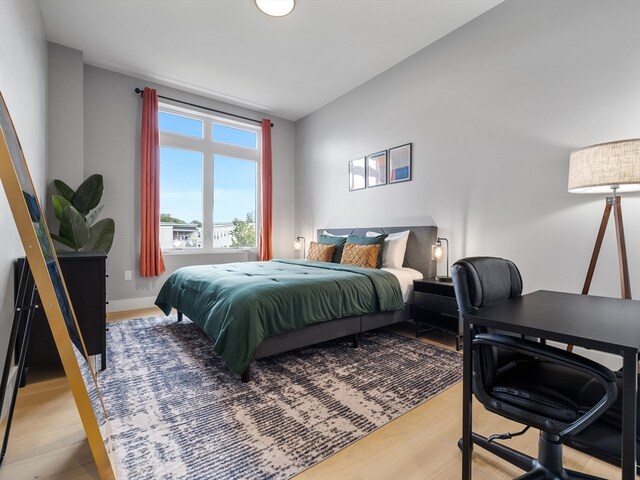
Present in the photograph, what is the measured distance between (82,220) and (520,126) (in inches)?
167

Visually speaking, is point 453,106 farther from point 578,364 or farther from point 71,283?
point 71,283

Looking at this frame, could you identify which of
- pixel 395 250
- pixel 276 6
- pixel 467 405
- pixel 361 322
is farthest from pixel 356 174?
pixel 467 405

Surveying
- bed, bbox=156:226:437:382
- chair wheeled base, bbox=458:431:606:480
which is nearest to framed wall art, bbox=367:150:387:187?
bed, bbox=156:226:437:382

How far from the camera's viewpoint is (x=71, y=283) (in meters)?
2.23

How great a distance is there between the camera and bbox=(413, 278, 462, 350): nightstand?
2.81m

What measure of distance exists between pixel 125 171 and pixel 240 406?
3638 mm

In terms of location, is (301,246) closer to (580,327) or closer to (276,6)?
(276,6)

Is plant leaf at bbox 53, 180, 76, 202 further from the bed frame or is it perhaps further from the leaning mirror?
the bed frame

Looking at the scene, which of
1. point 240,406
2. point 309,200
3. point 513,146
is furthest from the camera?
point 309,200

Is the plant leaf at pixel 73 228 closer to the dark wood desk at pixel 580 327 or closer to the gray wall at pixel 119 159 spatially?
the gray wall at pixel 119 159

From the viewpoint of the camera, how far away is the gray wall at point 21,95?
1827 millimetres

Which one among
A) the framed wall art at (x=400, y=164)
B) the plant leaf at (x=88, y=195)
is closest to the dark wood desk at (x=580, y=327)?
the framed wall art at (x=400, y=164)

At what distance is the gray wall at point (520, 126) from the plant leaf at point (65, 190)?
358cm

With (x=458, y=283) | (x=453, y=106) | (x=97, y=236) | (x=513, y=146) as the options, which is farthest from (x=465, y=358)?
(x=97, y=236)
